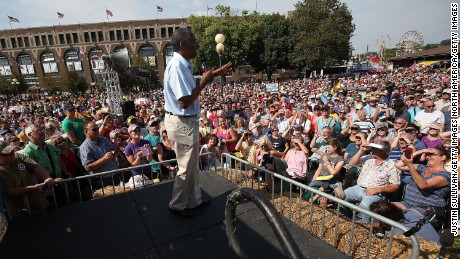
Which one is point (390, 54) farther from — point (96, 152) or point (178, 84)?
point (178, 84)

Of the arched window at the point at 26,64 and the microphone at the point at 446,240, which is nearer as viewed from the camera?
the microphone at the point at 446,240

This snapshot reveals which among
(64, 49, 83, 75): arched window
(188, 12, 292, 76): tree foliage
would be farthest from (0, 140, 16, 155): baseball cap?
(64, 49, 83, 75): arched window

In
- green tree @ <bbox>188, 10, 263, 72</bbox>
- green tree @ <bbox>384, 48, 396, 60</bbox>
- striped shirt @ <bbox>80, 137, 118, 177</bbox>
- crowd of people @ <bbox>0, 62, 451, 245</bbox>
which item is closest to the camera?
crowd of people @ <bbox>0, 62, 451, 245</bbox>

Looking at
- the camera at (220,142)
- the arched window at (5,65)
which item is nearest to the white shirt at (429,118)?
the camera at (220,142)

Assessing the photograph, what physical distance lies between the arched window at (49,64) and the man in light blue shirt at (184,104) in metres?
72.9

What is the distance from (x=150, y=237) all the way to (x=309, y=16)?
1666 inches

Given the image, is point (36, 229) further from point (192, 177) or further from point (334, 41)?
point (334, 41)

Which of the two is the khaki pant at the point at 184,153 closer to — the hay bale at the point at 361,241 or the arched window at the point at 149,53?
the hay bale at the point at 361,241

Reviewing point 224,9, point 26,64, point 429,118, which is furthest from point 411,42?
point 26,64

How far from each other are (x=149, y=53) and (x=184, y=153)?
218 feet

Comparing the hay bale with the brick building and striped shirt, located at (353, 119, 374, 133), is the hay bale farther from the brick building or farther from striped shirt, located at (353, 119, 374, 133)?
the brick building

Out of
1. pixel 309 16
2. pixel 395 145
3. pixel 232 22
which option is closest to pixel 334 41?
pixel 309 16

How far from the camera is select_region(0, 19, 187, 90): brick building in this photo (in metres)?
57.7

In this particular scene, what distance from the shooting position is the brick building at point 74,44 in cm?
5766
